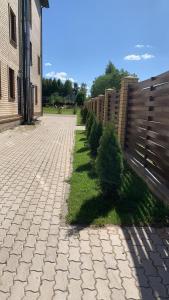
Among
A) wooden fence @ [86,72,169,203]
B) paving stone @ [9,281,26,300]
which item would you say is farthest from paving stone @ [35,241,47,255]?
wooden fence @ [86,72,169,203]

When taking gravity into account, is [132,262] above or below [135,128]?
below

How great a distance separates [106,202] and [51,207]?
88 centimetres

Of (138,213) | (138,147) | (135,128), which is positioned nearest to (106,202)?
(138,213)

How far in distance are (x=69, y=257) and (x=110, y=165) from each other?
1749 millimetres

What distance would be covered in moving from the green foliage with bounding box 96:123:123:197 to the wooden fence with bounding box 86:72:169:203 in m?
0.74

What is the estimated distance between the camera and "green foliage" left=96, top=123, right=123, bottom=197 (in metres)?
4.27

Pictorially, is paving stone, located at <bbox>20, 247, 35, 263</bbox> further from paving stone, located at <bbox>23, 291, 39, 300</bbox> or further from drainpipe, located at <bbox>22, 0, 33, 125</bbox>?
drainpipe, located at <bbox>22, 0, 33, 125</bbox>

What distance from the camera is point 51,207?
4.23m

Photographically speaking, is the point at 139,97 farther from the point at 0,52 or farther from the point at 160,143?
the point at 0,52

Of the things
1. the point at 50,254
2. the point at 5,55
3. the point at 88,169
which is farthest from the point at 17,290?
the point at 5,55

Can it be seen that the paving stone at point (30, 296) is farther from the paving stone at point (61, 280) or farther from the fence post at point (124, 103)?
the fence post at point (124, 103)

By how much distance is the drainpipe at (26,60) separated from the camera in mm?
15961

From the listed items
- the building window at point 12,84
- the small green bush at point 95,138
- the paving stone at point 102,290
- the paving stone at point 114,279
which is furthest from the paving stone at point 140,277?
the building window at point 12,84

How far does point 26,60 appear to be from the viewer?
16.9 metres
